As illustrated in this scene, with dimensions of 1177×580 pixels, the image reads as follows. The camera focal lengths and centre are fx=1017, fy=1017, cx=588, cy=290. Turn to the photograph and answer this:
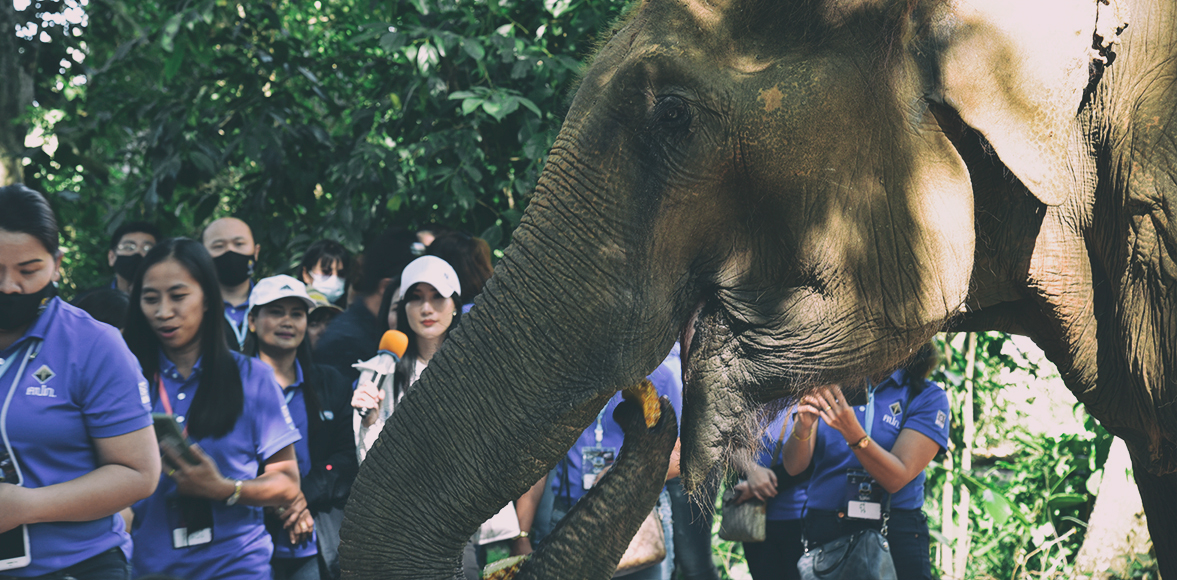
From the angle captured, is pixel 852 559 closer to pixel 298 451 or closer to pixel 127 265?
pixel 298 451

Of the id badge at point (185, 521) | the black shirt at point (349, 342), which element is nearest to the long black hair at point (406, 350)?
the black shirt at point (349, 342)

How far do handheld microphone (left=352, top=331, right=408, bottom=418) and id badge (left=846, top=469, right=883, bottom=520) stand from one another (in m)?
2.09

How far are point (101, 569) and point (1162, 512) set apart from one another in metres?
3.07

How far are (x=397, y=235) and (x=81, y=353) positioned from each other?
118 inches

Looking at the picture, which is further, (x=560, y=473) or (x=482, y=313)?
(x=560, y=473)

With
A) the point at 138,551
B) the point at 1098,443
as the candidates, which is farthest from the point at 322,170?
the point at 1098,443

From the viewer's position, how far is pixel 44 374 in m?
3.07

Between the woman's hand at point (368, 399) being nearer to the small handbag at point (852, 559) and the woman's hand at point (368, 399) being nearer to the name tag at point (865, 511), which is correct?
the small handbag at point (852, 559)

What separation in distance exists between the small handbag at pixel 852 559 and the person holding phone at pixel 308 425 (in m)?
2.06

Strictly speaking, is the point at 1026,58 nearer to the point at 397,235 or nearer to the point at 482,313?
the point at 482,313

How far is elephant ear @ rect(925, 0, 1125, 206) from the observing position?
6.05 ft

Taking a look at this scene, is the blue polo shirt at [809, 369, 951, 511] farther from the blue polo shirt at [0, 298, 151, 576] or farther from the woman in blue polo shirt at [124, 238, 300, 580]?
the blue polo shirt at [0, 298, 151, 576]

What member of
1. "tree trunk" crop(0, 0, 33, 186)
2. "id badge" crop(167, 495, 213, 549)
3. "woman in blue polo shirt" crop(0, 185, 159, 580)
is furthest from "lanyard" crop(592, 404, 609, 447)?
"tree trunk" crop(0, 0, 33, 186)

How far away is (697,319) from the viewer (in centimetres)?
218
